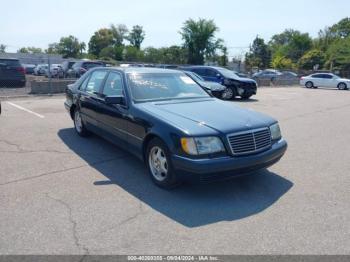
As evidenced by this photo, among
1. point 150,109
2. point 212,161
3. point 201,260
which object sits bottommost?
point 201,260

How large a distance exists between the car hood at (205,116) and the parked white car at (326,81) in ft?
88.6

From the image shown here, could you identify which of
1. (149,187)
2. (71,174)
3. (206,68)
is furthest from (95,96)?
(206,68)

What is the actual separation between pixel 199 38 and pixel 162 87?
58252mm

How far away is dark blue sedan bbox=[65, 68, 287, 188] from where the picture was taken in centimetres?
404

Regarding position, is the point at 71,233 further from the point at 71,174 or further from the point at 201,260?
the point at 71,174

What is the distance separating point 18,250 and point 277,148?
334cm

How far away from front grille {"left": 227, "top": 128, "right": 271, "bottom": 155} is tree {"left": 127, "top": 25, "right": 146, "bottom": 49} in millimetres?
98665

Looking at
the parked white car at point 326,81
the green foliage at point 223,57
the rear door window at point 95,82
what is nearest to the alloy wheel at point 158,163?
the rear door window at point 95,82

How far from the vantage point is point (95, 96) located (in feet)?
20.5

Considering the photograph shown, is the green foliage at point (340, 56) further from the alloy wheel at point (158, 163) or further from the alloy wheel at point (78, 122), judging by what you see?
the alloy wheel at point (158, 163)

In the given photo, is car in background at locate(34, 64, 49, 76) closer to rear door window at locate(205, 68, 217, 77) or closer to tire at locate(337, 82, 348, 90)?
rear door window at locate(205, 68, 217, 77)

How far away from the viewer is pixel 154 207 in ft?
13.0

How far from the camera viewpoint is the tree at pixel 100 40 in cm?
9862

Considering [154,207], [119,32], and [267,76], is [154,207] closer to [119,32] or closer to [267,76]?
[267,76]
